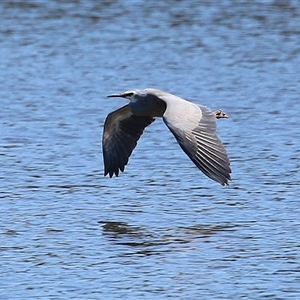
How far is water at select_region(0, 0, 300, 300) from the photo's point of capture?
8.66m

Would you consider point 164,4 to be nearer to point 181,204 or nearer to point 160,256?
point 181,204

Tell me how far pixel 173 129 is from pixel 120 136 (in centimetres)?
174

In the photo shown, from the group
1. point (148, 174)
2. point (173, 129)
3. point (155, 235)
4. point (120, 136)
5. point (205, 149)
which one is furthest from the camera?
point (148, 174)

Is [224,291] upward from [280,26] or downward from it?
upward

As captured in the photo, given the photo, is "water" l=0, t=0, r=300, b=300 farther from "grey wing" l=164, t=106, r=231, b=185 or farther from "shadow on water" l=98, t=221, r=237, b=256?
"grey wing" l=164, t=106, r=231, b=185

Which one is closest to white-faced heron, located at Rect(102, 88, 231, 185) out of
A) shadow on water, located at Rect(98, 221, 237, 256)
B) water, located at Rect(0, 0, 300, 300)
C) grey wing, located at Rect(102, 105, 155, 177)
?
grey wing, located at Rect(102, 105, 155, 177)

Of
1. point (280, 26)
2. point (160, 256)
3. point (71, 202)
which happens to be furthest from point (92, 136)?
point (280, 26)

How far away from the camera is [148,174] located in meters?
12.0

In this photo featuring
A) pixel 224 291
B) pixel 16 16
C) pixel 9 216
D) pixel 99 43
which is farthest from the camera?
pixel 16 16

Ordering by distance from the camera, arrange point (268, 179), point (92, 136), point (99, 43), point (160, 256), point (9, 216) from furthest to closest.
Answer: point (99, 43), point (92, 136), point (268, 179), point (9, 216), point (160, 256)

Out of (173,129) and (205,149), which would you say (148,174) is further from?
(205,149)

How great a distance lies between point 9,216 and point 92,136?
363cm

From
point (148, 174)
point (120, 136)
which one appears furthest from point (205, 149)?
point (148, 174)

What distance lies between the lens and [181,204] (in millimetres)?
10789
